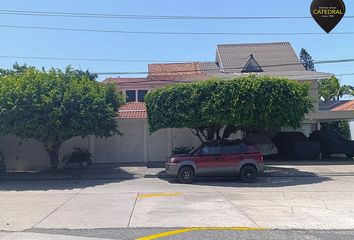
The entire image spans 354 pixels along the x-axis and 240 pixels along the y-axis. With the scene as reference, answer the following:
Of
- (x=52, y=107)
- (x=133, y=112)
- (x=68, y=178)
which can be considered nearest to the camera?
(x=52, y=107)

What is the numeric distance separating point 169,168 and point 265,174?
16.6ft

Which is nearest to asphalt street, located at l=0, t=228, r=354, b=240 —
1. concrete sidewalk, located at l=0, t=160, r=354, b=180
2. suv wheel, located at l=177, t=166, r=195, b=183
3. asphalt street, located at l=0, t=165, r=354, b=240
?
asphalt street, located at l=0, t=165, r=354, b=240

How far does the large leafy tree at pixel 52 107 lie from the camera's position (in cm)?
1994

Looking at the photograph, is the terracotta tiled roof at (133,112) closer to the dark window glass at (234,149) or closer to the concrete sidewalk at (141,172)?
the concrete sidewalk at (141,172)

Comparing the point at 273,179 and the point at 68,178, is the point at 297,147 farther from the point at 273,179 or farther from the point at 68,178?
the point at 68,178

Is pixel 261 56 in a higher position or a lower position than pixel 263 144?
higher

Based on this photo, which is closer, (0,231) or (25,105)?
(0,231)

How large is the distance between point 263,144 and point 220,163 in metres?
9.20

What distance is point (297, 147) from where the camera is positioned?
2788 cm

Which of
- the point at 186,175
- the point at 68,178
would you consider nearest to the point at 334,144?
the point at 186,175

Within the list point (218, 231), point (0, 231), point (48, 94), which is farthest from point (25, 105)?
point (218, 231)

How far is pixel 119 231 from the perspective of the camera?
9375 mm

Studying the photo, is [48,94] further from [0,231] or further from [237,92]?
[0,231]

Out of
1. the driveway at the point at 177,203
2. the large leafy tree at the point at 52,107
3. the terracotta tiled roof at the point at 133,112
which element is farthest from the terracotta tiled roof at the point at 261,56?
the large leafy tree at the point at 52,107
